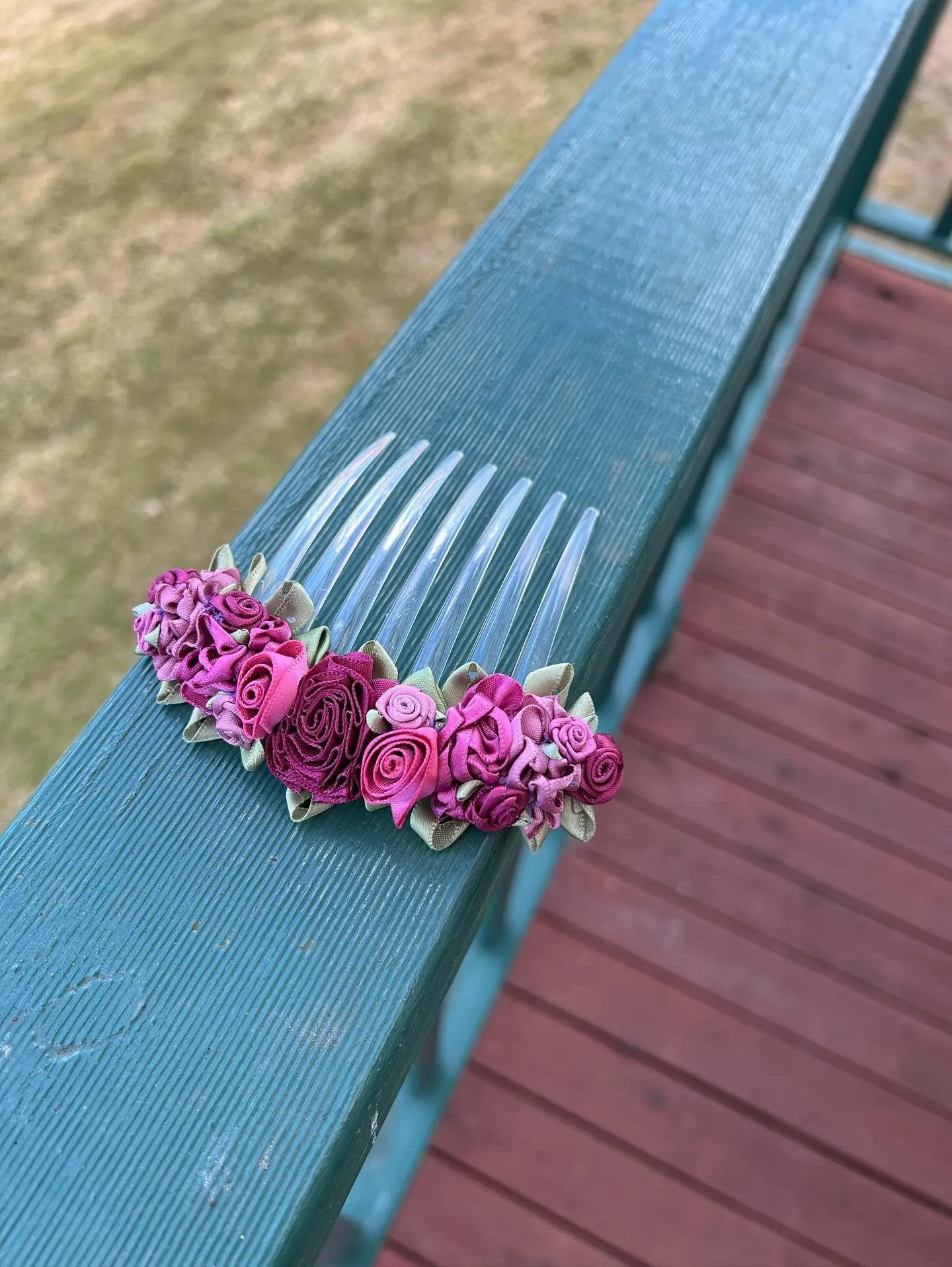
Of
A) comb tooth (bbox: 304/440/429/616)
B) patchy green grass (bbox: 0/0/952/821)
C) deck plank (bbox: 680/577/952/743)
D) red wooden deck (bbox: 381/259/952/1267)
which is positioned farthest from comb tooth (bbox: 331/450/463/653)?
patchy green grass (bbox: 0/0/952/821)

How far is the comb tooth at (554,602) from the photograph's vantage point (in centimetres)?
86

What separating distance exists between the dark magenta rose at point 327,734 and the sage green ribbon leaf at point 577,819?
17cm

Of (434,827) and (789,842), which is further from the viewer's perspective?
(789,842)

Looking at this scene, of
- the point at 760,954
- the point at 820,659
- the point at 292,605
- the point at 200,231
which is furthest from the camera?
the point at 200,231

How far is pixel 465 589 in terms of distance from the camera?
2.93ft

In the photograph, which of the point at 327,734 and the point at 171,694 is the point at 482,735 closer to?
the point at 327,734

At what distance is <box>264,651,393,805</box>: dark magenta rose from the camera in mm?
756

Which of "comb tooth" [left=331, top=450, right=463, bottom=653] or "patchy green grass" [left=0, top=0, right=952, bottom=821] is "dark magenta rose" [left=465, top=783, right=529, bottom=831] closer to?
"comb tooth" [left=331, top=450, right=463, bottom=653]

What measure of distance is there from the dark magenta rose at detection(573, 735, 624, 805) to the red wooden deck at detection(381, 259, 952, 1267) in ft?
2.81

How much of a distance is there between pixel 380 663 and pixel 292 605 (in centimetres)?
10

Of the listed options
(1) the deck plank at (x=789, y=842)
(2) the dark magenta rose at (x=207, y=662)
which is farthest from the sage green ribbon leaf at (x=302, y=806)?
(1) the deck plank at (x=789, y=842)

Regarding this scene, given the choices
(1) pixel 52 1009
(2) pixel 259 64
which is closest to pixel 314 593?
(1) pixel 52 1009

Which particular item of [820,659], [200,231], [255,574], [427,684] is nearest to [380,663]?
[427,684]

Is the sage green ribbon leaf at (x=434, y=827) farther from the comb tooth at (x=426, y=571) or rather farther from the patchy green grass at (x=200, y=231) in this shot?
the patchy green grass at (x=200, y=231)
